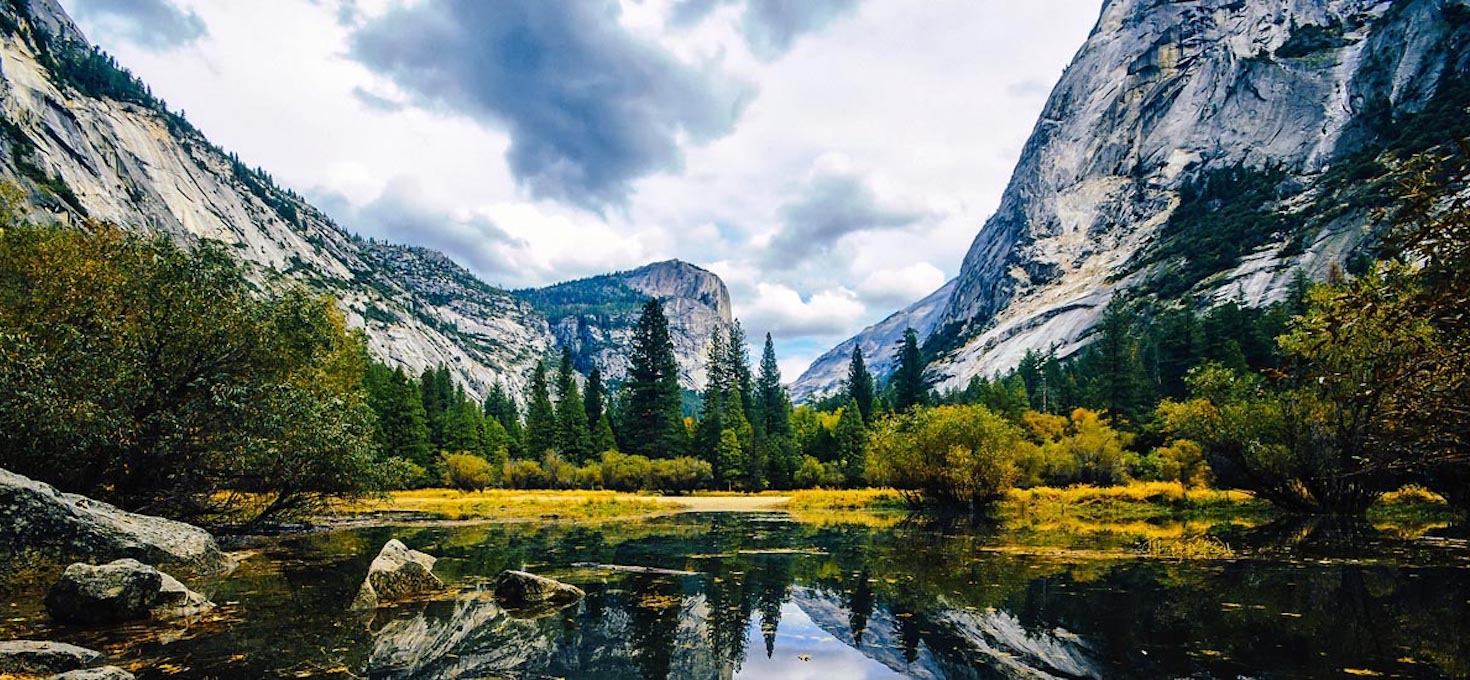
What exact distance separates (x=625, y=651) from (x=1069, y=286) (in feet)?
655

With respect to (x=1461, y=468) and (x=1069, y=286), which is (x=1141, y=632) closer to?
(x=1461, y=468)

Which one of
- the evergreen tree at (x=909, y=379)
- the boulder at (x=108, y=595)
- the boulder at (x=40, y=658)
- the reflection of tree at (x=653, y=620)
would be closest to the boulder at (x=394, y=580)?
the boulder at (x=108, y=595)

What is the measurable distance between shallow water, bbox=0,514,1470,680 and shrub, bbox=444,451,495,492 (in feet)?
147

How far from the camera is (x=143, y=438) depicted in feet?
63.7

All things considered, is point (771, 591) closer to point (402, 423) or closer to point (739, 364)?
point (402, 423)

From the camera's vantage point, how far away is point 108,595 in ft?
36.7

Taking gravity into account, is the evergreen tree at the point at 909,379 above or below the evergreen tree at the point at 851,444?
above

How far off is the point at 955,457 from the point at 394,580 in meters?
28.7

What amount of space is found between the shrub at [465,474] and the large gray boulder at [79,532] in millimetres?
49225

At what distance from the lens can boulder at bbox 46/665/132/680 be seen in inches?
290

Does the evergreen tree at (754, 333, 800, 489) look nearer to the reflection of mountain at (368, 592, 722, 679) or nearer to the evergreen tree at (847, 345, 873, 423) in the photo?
the evergreen tree at (847, 345, 873, 423)

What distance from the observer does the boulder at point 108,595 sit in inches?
439

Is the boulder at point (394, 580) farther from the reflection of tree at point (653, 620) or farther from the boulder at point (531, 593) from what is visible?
the reflection of tree at point (653, 620)

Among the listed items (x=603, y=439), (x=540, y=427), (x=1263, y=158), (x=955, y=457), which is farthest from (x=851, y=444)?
(x=1263, y=158)
